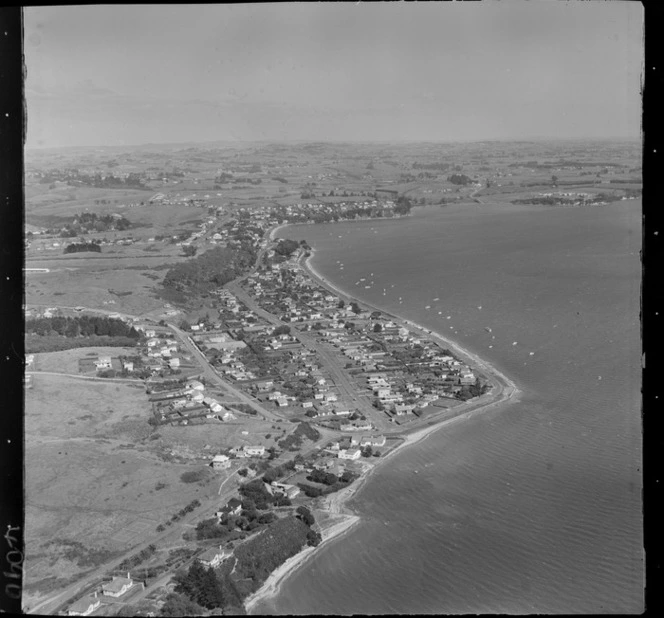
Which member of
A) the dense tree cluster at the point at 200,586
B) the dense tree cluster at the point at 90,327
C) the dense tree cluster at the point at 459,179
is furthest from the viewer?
the dense tree cluster at the point at 459,179

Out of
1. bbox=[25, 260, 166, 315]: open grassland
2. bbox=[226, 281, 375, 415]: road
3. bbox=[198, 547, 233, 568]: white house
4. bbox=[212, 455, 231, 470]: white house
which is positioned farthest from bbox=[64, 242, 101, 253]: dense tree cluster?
bbox=[198, 547, 233, 568]: white house

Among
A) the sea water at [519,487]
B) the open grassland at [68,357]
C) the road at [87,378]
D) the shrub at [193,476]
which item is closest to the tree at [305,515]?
the sea water at [519,487]

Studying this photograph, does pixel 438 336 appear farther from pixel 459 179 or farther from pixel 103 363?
pixel 459 179

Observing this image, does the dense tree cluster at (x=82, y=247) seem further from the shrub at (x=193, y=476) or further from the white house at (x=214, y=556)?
the white house at (x=214, y=556)

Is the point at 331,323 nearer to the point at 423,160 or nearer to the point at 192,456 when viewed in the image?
the point at 192,456

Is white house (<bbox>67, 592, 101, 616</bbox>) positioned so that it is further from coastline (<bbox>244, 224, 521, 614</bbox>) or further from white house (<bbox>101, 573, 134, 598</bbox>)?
coastline (<bbox>244, 224, 521, 614</bbox>)

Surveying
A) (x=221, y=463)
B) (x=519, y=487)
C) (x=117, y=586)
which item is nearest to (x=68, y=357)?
(x=221, y=463)
